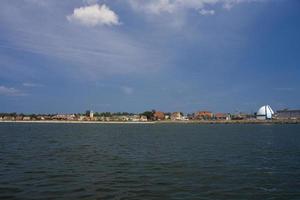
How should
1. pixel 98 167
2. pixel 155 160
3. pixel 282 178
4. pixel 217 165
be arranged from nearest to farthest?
pixel 282 178
pixel 98 167
pixel 217 165
pixel 155 160

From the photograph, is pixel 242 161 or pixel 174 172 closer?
pixel 174 172

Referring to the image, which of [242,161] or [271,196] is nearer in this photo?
[271,196]

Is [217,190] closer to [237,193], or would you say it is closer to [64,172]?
[237,193]

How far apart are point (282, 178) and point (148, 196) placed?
11017 mm

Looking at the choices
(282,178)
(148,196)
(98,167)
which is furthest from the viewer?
(98,167)

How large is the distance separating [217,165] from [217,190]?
11056mm

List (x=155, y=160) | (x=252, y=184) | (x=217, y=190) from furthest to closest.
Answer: (x=155, y=160), (x=252, y=184), (x=217, y=190)

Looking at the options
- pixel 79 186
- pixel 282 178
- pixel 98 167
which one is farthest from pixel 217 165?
pixel 79 186

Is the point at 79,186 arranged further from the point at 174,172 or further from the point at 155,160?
the point at 155,160

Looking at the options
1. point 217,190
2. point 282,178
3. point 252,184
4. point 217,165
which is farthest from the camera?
point 217,165

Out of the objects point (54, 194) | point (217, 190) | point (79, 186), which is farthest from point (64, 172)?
point (217, 190)

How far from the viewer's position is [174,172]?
28.0m

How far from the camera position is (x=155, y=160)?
35.8m

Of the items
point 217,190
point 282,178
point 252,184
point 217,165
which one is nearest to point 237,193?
point 217,190
